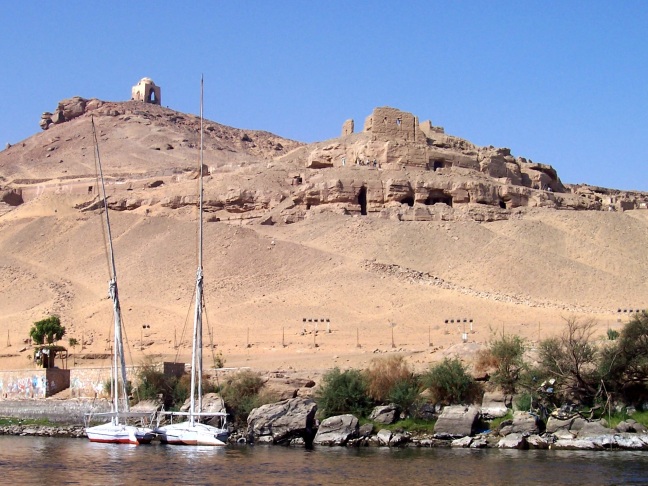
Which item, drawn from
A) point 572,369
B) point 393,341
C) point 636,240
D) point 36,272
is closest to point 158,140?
point 36,272

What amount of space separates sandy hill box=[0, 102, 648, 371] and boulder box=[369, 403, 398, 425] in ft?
23.3

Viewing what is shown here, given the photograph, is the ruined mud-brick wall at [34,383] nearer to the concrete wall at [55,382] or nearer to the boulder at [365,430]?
the concrete wall at [55,382]

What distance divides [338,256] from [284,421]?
27303mm

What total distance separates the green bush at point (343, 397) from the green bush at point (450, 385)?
1.94 metres

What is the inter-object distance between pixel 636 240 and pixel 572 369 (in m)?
33.5

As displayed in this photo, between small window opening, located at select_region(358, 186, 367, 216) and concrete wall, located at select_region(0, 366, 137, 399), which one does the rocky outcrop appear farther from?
concrete wall, located at select_region(0, 366, 137, 399)

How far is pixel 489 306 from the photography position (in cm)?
4991

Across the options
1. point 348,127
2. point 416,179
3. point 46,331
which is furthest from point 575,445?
point 348,127

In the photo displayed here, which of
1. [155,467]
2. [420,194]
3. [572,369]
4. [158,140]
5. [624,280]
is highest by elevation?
[158,140]

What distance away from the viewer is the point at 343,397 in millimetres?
31609

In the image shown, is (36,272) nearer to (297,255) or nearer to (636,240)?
(297,255)

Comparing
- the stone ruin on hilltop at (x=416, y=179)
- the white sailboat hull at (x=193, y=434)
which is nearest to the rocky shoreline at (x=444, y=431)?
the white sailboat hull at (x=193, y=434)

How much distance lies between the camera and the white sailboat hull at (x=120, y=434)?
31.4m

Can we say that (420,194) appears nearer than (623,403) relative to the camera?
No
